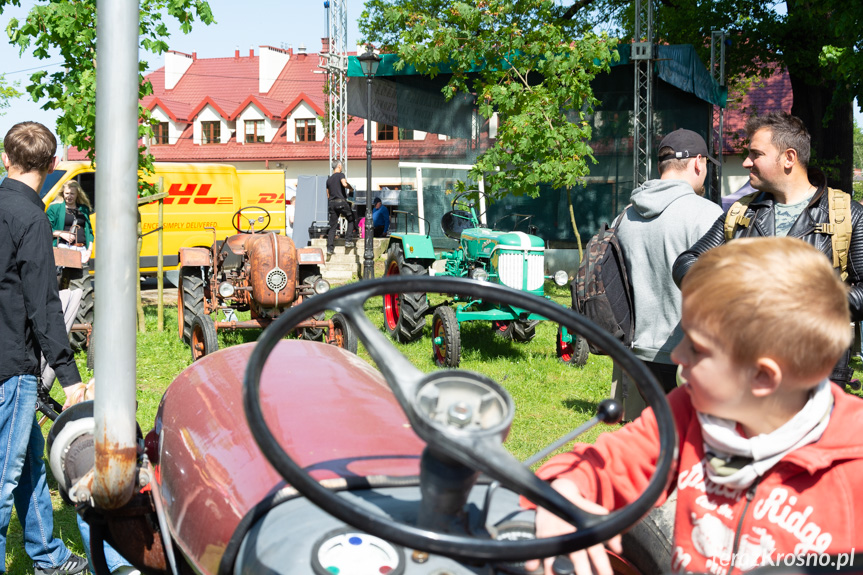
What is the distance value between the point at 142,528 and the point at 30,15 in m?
7.08

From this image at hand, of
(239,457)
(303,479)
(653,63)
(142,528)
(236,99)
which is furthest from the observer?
(236,99)

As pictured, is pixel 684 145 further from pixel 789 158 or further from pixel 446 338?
pixel 446 338

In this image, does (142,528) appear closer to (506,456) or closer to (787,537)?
(506,456)

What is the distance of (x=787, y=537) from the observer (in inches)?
55.0

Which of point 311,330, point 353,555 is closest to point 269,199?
point 311,330

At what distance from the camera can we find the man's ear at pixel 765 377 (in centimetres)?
131

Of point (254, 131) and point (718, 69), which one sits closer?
point (718, 69)

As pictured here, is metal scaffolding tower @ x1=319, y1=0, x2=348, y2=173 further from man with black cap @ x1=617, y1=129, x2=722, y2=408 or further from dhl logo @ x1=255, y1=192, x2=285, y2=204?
man with black cap @ x1=617, y1=129, x2=722, y2=408

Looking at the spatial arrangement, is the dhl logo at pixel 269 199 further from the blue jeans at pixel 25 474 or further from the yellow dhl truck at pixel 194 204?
the blue jeans at pixel 25 474

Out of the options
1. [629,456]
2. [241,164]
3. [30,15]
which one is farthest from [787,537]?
[241,164]

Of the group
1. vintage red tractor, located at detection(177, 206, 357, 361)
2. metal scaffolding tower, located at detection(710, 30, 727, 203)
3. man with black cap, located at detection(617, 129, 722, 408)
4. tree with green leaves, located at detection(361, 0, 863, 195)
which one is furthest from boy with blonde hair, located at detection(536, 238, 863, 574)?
metal scaffolding tower, located at detection(710, 30, 727, 203)

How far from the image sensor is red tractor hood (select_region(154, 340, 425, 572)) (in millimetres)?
1670

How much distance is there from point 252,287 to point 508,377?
2482mm

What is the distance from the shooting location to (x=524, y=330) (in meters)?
8.34
